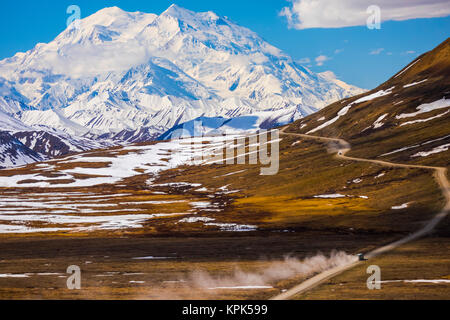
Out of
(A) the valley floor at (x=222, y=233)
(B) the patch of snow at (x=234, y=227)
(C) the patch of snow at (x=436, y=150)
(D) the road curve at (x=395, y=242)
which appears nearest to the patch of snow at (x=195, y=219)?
(A) the valley floor at (x=222, y=233)

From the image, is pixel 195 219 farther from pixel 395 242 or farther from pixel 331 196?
pixel 395 242

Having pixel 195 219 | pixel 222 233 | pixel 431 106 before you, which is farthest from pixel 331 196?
pixel 431 106

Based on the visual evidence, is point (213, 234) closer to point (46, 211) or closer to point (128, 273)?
point (128, 273)

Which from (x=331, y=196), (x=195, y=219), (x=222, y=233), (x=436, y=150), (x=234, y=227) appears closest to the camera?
(x=222, y=233)

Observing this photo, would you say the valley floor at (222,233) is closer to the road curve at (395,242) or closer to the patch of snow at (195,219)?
the patch of snow at (195,219)

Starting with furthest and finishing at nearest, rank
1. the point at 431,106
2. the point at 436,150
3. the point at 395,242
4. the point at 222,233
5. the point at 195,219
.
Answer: the point at 431,106
the point at 436,150
the point at 195,219
the point at 222,233
the point at 395,242

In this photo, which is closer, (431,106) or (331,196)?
(331,196)

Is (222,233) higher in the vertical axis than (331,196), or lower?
lower

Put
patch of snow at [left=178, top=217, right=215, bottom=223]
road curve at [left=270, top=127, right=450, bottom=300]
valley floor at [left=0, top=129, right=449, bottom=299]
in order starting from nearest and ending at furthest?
road curve at [left=270, top=127, right=450, bottom=300], valley floor at [left=0, top=129, right=449, bottom=299], patch of snow at [left=178, top=217, right=215, bottom=223]

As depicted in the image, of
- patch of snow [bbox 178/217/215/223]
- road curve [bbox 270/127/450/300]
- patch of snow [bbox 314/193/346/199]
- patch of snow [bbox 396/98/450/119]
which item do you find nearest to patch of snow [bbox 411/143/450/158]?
road curve [bbox 270/127/450/300]

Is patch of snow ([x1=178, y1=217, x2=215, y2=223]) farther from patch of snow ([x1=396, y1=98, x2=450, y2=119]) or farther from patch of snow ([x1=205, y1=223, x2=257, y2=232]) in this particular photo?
patch of snow ([x1=396, y1=98, x2=450, y2=119])

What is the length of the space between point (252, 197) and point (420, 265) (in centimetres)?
10766
